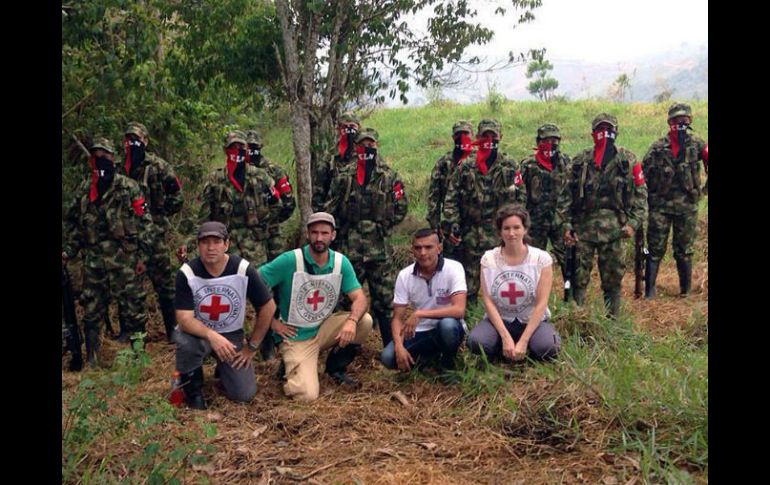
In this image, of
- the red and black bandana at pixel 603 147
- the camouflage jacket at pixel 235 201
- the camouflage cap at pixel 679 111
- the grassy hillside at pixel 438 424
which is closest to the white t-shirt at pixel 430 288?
the grassy hillside at pixel 438 424

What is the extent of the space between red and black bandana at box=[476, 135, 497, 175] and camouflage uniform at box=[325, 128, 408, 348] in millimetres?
845

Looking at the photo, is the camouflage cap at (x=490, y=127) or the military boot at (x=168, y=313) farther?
the military boot at (x=168, y=313)

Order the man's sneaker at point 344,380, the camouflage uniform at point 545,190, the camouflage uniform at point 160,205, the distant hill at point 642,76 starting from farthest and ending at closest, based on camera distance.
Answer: the distant hill at point 642,76, the camouflage uniform at point 545,190, the camouflage uniform at point 160,205, the man's sneaker at point 344,380

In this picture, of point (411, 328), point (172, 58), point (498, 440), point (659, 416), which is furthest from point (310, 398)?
point (172, 58)

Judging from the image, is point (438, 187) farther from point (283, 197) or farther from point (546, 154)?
point (283, 197)

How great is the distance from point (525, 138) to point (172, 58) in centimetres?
853

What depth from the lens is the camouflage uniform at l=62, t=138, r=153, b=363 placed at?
5.65m

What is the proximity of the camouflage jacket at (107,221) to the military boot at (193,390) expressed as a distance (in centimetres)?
178

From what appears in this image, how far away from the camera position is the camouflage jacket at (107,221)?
5656 millimetres

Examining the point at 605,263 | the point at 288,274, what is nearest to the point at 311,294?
the point at 288,274

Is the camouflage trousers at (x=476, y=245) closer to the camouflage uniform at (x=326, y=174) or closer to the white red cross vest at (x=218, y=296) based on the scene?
the camouflage uniform at (x=326, y=174)

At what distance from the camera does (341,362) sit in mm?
5008

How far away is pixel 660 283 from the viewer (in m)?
7.73
